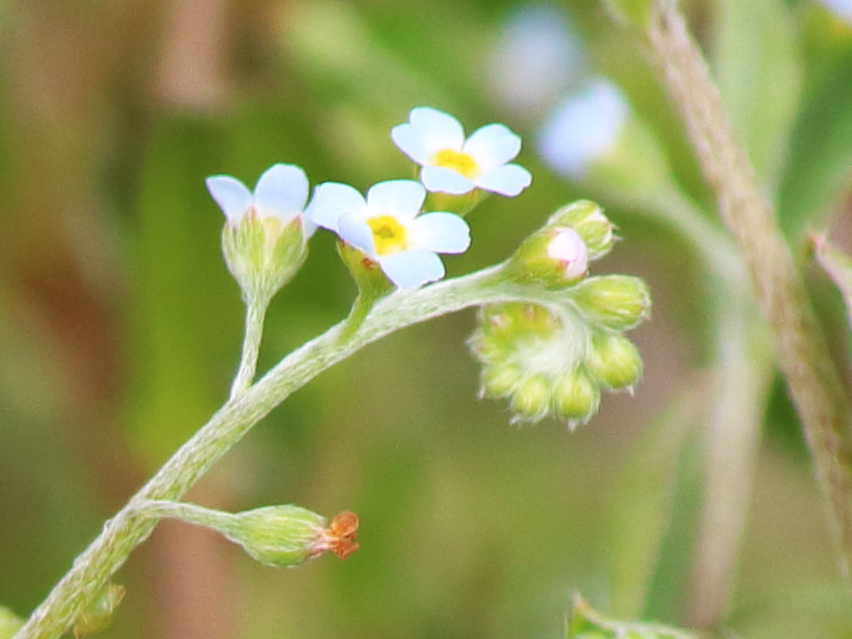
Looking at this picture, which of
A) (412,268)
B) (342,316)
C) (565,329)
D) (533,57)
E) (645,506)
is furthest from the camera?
(533,57)

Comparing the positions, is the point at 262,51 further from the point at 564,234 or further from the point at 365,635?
the point at 564,234

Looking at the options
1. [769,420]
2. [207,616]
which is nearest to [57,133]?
[207,616]

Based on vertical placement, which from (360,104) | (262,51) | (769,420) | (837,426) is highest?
(262,51)

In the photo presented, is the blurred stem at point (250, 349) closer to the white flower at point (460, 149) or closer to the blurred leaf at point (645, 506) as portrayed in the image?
the white flower at point (460, 149)

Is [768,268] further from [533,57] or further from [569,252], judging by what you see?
[533,57]

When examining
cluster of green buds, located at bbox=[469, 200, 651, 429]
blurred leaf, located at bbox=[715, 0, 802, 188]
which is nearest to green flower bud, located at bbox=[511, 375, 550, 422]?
cluster of green buds, located at bbox=[469, 200, 651, 429]

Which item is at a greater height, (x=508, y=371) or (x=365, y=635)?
(x=508, y=371)

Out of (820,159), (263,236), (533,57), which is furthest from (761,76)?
(263,236)
